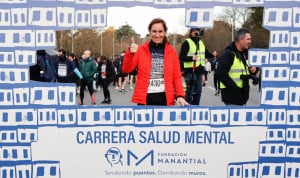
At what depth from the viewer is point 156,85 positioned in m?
3.40

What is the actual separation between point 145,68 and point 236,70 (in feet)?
3.74

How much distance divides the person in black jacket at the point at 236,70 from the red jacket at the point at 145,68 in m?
0.68

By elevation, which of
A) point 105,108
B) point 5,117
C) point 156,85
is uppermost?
point 156,85

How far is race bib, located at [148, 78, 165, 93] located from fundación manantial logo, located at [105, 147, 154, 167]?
649 millimetres

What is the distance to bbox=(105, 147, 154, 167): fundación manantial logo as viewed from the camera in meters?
3.47

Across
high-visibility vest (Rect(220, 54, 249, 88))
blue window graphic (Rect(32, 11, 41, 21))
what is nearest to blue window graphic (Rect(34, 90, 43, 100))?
blue window graphic (Rect(32, 11, 41, 21))

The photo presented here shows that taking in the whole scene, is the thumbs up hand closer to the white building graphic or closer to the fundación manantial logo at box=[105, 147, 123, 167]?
the white building graphic

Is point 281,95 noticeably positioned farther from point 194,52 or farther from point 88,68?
point 88,68

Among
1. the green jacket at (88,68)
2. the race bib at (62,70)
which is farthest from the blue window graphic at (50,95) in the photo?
the green jacket at (88,68)

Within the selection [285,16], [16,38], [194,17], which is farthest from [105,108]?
[285,16]

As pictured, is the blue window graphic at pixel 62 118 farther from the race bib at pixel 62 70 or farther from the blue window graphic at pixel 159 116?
the race bib at pixel 62 70

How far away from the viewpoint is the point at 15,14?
329cm

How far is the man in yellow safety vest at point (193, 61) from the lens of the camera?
5.03 m

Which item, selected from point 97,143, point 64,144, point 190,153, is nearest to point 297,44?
point 190,153
